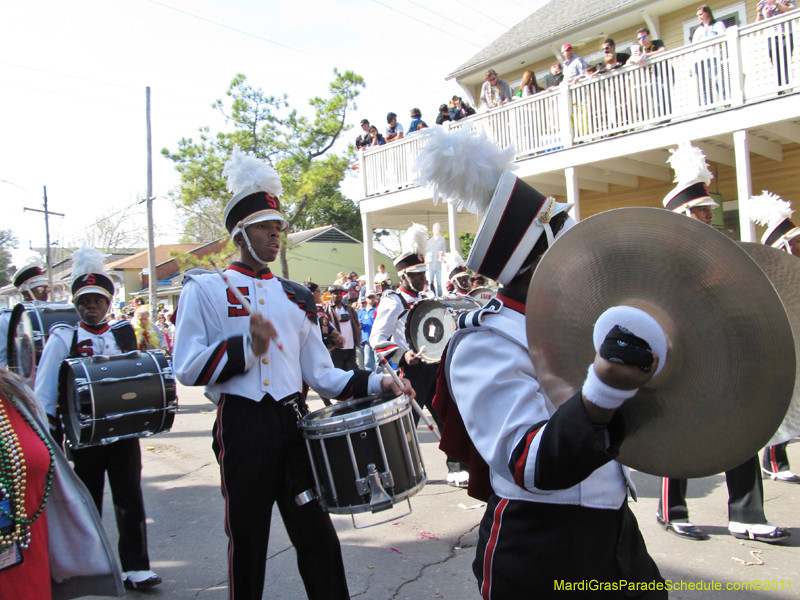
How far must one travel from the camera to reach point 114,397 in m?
3.75

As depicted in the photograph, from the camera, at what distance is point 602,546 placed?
1702 millimetres

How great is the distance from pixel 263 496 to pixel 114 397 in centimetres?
152

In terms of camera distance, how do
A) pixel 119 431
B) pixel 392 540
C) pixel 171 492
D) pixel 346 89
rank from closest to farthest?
1. pixel 119 431
2. pixel 392 540
3. pixel 171 492
4. pixel 346 89

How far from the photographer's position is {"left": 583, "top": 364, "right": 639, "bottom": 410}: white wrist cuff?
123 centimetres

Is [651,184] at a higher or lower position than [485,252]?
higher

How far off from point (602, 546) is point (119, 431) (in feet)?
10.2

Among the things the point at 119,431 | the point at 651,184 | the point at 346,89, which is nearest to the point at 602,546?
the point at 119,431

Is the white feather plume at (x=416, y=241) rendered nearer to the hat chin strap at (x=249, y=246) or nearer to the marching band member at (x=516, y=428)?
the hat chin strap at (x=249, y=246)

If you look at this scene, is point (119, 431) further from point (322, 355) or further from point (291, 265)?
point (291, 265)

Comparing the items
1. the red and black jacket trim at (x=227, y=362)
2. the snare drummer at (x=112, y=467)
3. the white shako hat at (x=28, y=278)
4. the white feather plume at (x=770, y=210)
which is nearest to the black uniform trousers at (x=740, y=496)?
the white feather plume at (x=770, y=210)

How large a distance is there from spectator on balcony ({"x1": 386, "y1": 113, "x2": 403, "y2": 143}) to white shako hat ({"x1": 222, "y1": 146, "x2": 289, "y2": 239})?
13988 millimetres

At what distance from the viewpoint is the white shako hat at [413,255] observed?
7.16m


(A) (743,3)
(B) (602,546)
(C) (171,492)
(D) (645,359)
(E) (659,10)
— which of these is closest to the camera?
(D) (645,359)

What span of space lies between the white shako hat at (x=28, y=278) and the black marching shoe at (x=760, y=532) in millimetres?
6798
